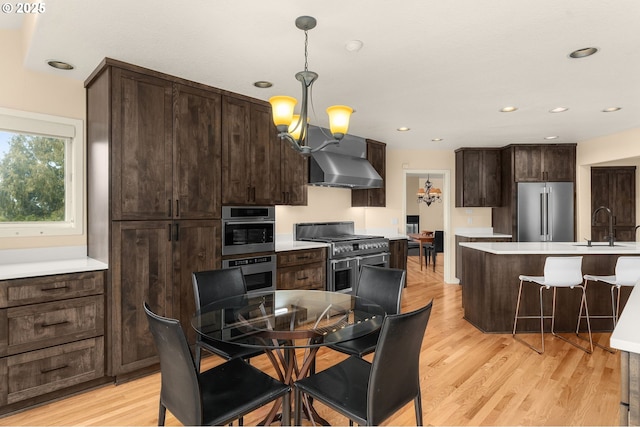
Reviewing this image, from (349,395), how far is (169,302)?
1.88 metres

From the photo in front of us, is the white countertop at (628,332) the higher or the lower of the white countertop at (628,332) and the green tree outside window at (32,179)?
the lower

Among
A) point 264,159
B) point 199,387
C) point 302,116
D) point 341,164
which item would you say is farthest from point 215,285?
point 341,164

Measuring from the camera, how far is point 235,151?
342cm

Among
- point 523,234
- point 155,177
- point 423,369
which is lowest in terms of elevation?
point 423,369

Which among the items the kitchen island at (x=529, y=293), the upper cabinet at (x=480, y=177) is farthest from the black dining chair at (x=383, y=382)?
the upper cabinet at (x=480, y=177)

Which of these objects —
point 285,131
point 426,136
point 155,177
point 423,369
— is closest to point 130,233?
point 155,177

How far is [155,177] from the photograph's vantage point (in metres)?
2.88

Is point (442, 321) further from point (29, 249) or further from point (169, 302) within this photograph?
point (29, 249)

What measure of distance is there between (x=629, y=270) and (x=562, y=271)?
1.89 ft

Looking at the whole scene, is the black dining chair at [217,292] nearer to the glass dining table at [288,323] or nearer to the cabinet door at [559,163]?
the glass dining table at [288,323]

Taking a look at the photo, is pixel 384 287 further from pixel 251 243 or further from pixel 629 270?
pixel 629 270

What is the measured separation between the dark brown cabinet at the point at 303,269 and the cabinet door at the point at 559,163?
159 inches

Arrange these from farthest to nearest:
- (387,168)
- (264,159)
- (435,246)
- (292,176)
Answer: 1. (435,246)
2. (387,168)
3. (292,176)
4. (264,159)

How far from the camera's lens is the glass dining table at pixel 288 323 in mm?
1674
